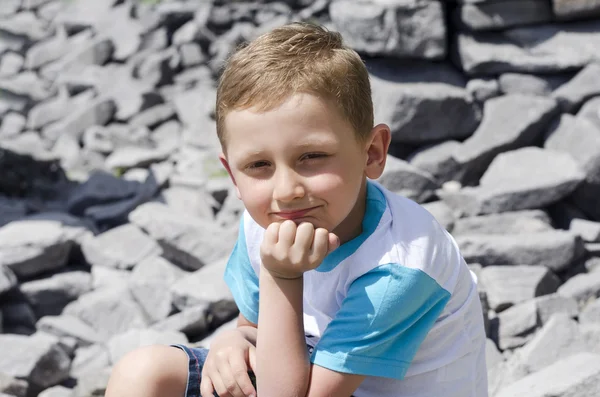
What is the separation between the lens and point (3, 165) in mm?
6359

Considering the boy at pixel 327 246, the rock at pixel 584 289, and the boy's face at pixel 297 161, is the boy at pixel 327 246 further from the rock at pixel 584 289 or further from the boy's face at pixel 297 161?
the rock at pixel 584 289

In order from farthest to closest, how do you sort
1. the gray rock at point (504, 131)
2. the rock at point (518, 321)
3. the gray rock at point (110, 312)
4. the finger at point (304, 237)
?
1. the gray rock at point (504, 131)
2. the gray rock at point (110, 312)
3. the rock at point (518, 321)
4. the finger at point (304, 237)

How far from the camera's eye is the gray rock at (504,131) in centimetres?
488

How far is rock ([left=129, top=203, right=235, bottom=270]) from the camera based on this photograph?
4633 millimetres

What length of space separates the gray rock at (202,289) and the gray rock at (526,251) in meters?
1.18

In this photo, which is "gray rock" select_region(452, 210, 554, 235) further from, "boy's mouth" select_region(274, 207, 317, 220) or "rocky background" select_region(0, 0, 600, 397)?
"boy's mouth" select_region(274, 207, 317, 220)

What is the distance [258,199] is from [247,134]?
16 cm

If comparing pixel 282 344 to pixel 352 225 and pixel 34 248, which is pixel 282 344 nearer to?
pixel 352 225

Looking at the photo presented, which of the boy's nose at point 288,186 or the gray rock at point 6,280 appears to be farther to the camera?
the gray rock at point 6,280

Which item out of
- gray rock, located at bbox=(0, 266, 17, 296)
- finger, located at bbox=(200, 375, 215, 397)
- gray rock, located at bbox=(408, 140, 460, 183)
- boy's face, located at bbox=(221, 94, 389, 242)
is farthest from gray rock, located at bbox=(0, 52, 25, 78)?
boy's face, located at bbox=(221, 94, 389, 242)

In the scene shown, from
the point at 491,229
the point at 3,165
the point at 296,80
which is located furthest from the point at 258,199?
the point at 3,165

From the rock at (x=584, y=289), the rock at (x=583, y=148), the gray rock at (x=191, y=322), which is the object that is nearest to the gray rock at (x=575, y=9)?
the rock at (x=583, y=148)

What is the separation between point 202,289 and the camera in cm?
405

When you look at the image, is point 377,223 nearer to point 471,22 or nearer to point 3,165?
point 471,22
